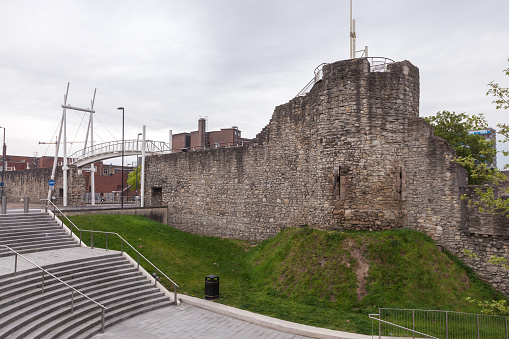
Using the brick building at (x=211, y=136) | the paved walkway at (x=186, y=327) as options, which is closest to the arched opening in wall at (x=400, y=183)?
the paved walkway at (x=186, y=327)

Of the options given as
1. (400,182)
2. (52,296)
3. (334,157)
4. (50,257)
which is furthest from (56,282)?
(400,182)

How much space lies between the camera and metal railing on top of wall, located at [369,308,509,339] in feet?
34.0

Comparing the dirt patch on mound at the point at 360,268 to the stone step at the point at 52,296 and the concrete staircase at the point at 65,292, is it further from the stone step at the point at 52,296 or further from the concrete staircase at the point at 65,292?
the stone step at the point at 52,296

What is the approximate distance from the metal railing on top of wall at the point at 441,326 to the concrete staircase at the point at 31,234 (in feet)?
46.9

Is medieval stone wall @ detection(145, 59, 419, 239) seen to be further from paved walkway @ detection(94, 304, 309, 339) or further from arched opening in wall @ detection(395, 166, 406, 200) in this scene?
paved walkway @ detection(94, 304, 309, 339)

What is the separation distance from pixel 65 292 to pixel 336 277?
10.0 meters

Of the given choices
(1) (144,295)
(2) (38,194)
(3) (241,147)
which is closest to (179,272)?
(1) (144,295)

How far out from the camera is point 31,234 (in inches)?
669

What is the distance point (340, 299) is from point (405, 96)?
985 centimetres

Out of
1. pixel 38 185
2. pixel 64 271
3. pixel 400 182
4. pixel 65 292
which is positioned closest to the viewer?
pixel 65 292

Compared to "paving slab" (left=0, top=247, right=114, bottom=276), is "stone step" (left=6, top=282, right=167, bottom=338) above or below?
below

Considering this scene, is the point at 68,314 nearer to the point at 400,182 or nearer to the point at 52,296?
the point at 52,296

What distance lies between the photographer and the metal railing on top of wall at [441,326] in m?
10.4

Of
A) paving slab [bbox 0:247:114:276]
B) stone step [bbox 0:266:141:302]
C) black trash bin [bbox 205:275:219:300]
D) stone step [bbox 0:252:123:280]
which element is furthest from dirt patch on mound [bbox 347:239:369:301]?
paving slab [bbox 0:247:114:276]
